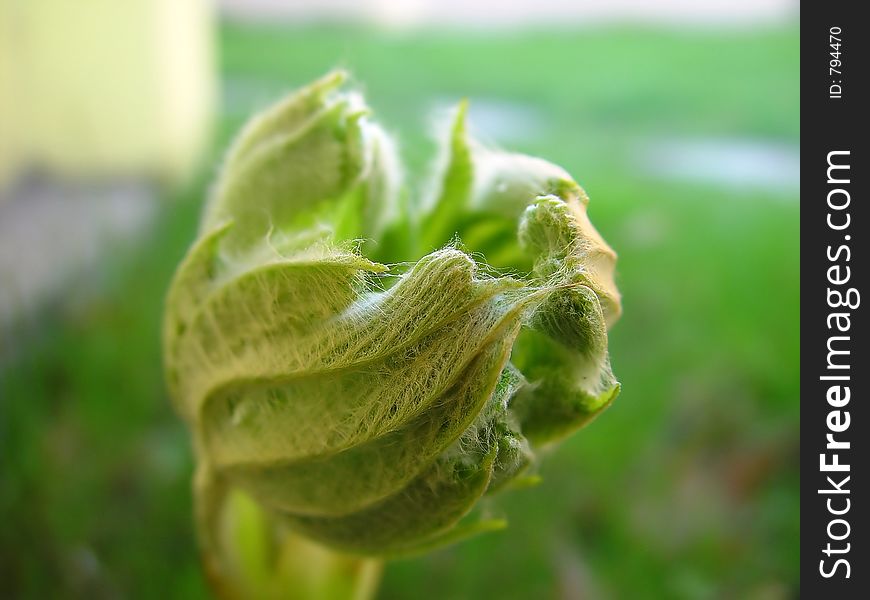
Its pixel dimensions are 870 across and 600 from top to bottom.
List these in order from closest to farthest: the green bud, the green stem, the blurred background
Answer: the green bud
the green stem
the blurred background

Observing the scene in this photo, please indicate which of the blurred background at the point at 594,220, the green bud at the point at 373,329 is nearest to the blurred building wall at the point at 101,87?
the blurred background at the point at 594,220

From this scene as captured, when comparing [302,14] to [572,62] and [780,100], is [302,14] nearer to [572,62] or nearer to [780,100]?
[572,62]

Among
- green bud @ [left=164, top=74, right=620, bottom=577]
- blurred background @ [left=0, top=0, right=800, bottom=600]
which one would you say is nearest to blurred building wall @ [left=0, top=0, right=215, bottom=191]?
blurred background @ [left=0, top=0, right=800, bottom=600]

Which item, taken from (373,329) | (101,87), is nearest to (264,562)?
(373,329)

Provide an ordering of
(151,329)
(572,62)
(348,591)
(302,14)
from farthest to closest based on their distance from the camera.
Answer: (302,14), (572,62), (151,329), (348,591)

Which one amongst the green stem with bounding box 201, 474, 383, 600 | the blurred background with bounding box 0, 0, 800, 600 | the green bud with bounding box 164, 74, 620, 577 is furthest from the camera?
the blurred background with bounding box 0, 0, 800, 600

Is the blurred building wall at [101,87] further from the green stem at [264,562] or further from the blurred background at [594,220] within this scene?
the green stem at [264,562]

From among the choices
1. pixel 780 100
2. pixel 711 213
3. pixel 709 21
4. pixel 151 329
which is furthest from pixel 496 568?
pixel 709 21

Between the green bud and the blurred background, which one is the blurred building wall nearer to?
the blurred background
